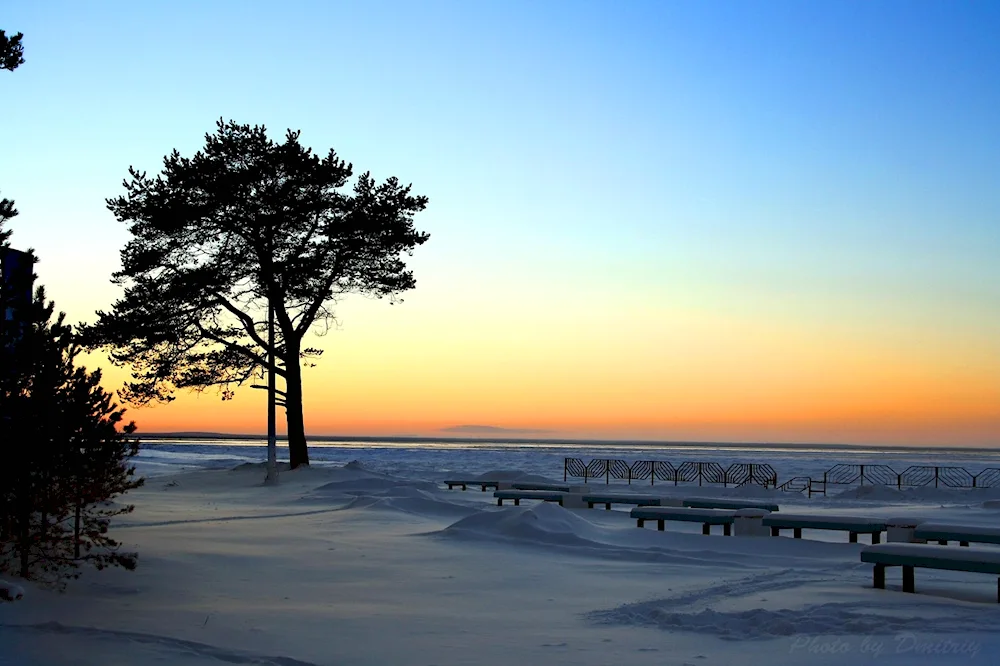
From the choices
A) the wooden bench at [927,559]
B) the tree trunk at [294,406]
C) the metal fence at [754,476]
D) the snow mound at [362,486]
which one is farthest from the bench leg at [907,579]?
the metal fence at [754,476]

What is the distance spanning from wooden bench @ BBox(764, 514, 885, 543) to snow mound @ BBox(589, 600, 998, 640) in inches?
228

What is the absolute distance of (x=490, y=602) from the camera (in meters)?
8.62

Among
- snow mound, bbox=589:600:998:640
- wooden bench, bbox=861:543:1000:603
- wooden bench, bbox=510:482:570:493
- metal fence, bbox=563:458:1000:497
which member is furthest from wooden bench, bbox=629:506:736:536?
metal fence, bbox=563:458:1000:497

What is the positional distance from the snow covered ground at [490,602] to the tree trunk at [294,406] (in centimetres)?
1346

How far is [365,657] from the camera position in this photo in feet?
21.1

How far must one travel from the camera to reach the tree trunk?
28.5 m

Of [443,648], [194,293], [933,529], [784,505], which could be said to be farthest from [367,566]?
[194,293]

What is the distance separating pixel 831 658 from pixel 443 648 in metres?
2.86

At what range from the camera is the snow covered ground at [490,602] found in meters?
6.56

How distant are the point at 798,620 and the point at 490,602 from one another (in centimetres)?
289

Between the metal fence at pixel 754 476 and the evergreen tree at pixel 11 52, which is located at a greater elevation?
the evergreen tree at pixel 11 52

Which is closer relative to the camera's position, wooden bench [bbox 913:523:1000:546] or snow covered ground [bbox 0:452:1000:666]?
snow covered ground [bbox 0:452:1000:666]

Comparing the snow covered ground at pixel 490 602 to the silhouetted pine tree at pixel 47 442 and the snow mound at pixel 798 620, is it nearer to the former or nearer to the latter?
the snow mound at pixel 798 620

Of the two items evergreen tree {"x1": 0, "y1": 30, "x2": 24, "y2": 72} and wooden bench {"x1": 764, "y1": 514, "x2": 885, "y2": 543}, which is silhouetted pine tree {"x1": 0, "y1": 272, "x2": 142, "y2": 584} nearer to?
evergreen tree {"x1": 0, "y1": 30, "x2": 24, "y2": 72}
